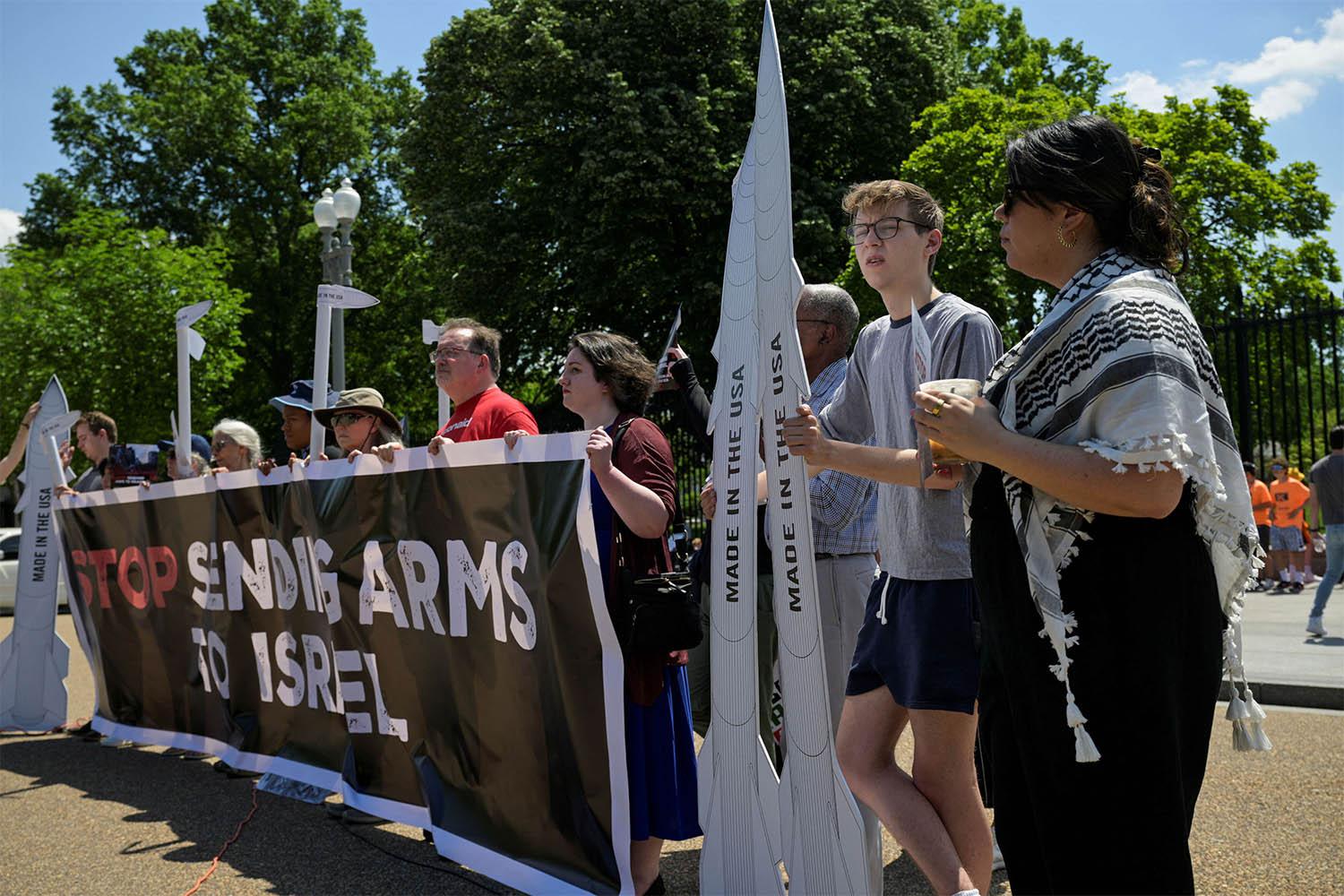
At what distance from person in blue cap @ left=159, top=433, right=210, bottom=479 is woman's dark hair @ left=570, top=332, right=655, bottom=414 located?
3910mm

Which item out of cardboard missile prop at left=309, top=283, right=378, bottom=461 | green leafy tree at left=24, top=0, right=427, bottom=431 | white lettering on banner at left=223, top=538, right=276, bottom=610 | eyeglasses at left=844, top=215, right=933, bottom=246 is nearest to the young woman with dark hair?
eyeglasses at left=844, top=215, right=933, bottom=246

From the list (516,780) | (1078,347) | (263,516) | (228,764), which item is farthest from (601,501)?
(228,764)

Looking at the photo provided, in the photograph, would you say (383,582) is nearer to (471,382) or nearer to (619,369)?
(471,382)

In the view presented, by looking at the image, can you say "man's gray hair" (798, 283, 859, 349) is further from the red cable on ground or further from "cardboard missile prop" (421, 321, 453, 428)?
the red cable on ground

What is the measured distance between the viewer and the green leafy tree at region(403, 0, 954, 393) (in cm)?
2009

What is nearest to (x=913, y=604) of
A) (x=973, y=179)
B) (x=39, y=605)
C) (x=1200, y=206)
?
(x=39, y=605)

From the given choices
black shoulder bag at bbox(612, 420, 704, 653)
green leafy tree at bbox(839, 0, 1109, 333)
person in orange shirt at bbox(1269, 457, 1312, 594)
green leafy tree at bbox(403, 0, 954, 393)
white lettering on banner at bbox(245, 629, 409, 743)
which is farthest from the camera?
green leafy tree at bbox(403, 0, 954, 393)

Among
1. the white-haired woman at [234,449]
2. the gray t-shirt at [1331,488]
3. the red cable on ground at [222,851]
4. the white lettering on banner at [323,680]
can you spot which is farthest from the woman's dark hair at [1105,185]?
the gray t-shirt at [1331,488]

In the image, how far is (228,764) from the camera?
19.6ft

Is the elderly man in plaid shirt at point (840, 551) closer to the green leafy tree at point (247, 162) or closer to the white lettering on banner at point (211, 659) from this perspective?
the white lettering on banner at point (211, 659)

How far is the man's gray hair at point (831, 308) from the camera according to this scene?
3973 millimetres

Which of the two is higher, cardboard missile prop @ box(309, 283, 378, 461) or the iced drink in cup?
cardboard missile prop @ box(309, 283, 378, 461)

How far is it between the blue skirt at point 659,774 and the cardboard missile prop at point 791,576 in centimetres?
64

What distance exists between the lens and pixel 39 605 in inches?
310
